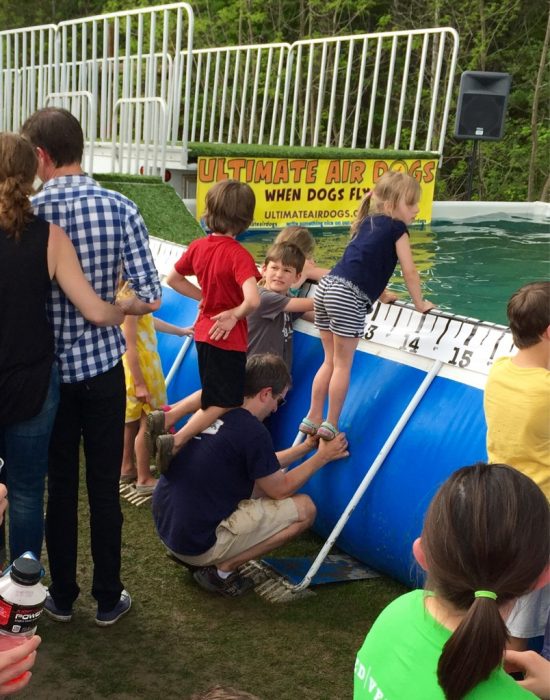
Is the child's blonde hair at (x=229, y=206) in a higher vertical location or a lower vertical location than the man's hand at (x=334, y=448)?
higher

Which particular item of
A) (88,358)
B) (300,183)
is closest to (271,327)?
(88,358)

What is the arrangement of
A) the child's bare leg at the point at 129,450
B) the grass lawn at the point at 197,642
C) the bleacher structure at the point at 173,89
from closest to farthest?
the grass lawn at the point at 197,642 → the child's bare leg at the point at 129,450 → the bleacher structure at the point at 173,89

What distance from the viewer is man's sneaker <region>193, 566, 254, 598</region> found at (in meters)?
3.47

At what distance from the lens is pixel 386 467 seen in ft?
11.8

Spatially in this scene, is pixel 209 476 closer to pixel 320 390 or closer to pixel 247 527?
pixel 247 527

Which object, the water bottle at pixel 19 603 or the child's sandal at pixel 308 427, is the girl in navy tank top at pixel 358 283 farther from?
the water bottle at pixel 19 603

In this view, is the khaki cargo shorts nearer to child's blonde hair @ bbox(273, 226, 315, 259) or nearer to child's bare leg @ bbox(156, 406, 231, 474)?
child's bare leg @ bbox(156, 406, 231, 474)

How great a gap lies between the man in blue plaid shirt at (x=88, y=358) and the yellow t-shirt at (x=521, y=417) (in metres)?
1.21

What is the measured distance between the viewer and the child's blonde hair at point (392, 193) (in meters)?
3.94

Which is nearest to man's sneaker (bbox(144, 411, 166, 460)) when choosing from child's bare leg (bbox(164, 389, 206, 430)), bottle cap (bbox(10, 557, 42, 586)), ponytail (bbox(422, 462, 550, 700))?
child's bare leg (bbox(164, 389, 206, 430))

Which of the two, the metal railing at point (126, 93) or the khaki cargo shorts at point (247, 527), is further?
the metal railing at point (126, 93)

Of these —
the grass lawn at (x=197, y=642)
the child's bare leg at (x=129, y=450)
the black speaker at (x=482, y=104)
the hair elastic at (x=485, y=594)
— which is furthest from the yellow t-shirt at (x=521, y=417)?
the black speaker at (x=482, y=104)

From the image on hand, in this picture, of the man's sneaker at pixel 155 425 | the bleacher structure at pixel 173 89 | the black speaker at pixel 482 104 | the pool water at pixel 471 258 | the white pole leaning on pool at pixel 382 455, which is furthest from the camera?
the black speaker at pixel 482 104

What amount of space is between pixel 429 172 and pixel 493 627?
10483mm
